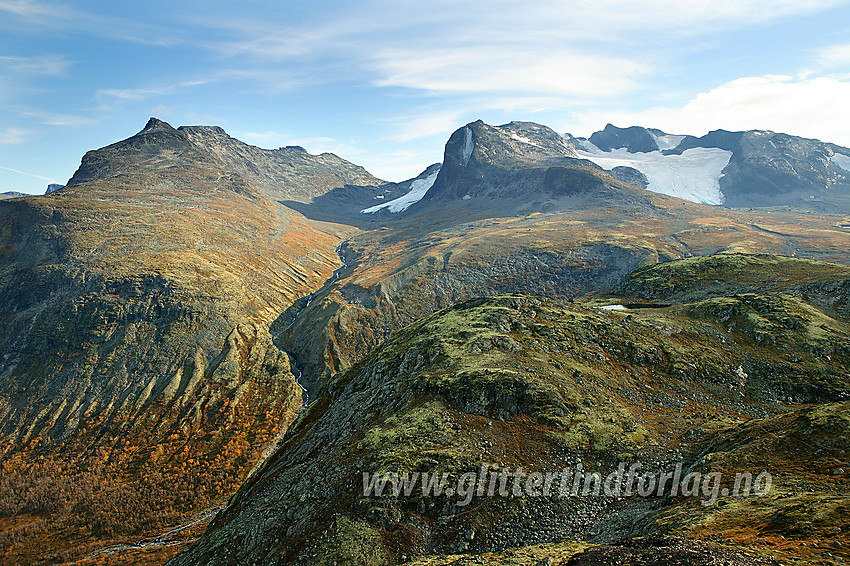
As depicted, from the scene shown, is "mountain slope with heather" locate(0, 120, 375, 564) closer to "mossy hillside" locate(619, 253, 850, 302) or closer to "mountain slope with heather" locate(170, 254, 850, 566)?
"mountain slope with heather" locate(170, 254, 850, 566)

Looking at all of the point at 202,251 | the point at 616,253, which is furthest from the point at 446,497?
the point at 202,251

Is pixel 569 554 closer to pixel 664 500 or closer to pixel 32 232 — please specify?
pixel 664 500

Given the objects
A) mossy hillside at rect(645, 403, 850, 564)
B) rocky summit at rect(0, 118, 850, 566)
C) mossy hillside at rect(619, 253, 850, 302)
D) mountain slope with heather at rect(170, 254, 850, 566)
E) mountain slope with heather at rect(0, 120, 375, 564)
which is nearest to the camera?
mossy hillside at rect(645, 403, 850, 564)

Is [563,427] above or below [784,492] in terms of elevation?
below

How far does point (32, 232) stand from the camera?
539 ft

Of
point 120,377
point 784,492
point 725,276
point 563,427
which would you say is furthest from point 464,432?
point 120,377

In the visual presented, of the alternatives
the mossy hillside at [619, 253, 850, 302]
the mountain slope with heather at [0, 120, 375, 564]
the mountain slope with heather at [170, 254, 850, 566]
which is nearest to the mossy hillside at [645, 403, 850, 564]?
the mountain slope with heather at [170, 254, 850, 566]

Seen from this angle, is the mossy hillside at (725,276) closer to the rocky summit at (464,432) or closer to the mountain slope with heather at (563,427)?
the rocky summit at (464,432)

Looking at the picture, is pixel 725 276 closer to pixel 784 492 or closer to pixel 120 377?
pixel 784 492

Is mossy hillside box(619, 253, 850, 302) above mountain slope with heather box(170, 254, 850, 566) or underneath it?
above

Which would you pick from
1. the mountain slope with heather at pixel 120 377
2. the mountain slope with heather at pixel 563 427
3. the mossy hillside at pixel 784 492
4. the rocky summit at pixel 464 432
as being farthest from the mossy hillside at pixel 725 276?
the mountain slope with heather at pixel 120 377

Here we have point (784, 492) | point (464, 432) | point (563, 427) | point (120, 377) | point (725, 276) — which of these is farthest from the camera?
point (120, 377)

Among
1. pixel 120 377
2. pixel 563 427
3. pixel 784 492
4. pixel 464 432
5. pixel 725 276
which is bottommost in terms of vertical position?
pixel 120 377

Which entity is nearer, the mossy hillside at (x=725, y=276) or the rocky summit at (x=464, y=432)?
the rocky summit at (x=464, y=432)
